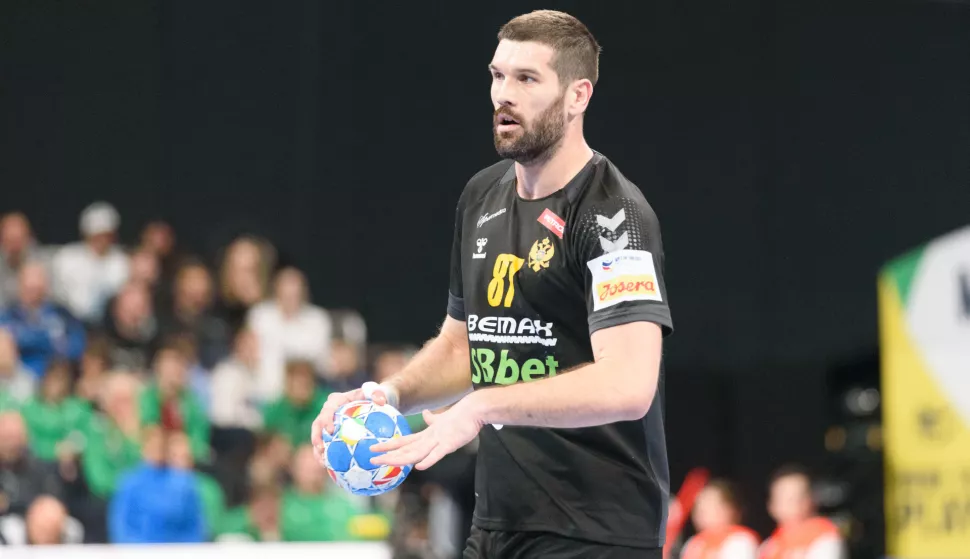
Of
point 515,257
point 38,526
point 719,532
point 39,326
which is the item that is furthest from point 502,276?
point 719,532

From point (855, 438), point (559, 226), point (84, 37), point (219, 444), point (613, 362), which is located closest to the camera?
point (613, 362)

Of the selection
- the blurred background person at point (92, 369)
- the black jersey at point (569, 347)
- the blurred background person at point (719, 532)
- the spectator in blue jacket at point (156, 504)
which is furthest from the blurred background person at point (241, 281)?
the black jersey at point (569, 347)

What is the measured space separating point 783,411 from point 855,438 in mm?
680

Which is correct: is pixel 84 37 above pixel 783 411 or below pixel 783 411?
above

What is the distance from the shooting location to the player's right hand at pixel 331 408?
3.10 m

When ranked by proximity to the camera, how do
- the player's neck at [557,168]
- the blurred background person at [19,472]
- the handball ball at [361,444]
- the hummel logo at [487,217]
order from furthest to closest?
1. the blurred background person at [19,472]
2. the hummel logo at [487,217]
3. the player's neck at [557,168]
4. the handball ball at [361,444]

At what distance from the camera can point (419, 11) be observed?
1119cm

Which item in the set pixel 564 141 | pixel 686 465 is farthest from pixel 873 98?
pixel 564 141

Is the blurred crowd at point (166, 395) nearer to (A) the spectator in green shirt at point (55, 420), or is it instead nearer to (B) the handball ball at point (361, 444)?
(A) the spectator in green shirt at point (55, 420)

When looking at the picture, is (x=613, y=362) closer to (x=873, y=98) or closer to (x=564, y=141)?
(x=564, y=141)

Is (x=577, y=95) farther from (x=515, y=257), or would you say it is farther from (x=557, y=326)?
(x=557, y=326)

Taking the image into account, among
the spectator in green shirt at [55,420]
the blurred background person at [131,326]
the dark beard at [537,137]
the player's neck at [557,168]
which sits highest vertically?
the dark beard at [537,137]

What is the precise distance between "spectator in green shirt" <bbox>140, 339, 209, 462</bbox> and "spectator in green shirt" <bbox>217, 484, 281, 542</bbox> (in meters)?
0.44

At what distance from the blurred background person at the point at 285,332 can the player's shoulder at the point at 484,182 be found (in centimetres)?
561
